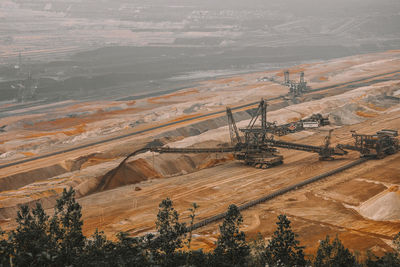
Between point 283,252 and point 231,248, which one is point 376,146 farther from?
point 231,248

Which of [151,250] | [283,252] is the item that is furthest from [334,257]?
[151,250]

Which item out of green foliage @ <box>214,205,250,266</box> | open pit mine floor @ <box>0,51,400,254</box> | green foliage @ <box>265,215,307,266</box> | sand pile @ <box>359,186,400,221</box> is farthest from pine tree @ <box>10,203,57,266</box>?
sand pile @ <box>359,186,400,221</box>

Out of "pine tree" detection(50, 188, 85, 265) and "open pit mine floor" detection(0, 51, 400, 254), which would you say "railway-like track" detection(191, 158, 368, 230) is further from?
"pine tree" detection(50, 188, 85, 265)

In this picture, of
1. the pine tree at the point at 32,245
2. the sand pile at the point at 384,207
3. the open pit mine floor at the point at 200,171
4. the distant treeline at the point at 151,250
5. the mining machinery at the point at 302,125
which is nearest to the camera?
the pine tree at the point at 32,245

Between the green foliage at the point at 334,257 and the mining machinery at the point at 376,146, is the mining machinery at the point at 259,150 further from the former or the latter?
the green foliage at the point at 334,257

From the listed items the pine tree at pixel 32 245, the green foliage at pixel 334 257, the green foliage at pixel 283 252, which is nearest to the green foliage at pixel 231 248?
the green foliage at pixel 283 252

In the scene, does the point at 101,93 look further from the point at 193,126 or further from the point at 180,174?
the point at 180,174
